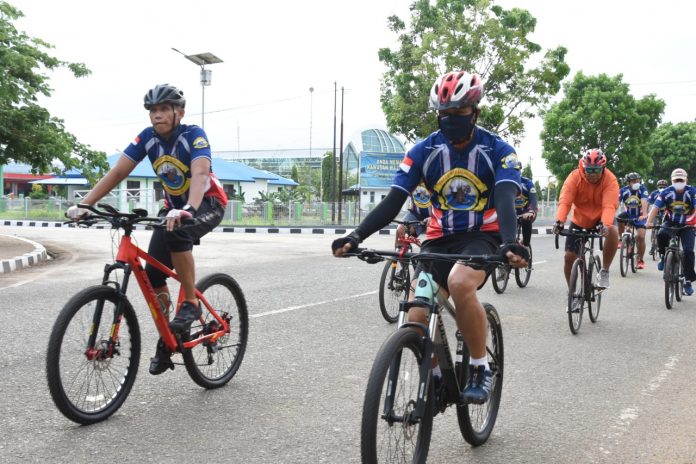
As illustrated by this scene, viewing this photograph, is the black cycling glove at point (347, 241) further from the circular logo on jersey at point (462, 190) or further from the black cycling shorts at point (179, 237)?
the black cycling shorts at point (179, 237)

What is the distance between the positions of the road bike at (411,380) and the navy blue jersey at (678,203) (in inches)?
291

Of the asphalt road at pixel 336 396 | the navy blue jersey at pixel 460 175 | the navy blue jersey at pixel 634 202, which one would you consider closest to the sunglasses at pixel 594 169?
the asphalt road at pixel 336 396

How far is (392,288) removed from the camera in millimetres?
7875

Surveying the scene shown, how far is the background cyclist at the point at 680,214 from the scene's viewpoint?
9.88 meters

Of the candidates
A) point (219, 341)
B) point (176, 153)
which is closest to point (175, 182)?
point (176, 153)

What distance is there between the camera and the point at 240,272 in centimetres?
1249

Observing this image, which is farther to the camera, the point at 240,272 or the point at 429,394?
the point at 240,272

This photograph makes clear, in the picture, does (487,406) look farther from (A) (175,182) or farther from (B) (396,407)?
(A) (175,182)

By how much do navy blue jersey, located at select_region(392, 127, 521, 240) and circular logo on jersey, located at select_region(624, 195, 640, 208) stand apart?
12.0m

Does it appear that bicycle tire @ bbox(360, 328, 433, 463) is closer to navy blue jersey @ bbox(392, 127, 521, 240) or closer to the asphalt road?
the asphalt road

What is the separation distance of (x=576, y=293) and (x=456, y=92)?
15.1ft

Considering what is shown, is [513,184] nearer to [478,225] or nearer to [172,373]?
[478,225]

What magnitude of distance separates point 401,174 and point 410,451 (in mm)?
1400

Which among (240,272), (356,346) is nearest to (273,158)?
(240,272)
